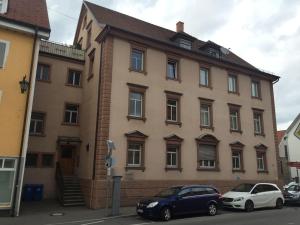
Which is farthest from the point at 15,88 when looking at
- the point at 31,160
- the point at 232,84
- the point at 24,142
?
the point at 232,84

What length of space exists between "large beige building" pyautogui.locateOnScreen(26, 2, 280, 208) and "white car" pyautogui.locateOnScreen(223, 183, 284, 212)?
4.49 metres

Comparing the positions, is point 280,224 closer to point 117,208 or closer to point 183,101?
point 117,208

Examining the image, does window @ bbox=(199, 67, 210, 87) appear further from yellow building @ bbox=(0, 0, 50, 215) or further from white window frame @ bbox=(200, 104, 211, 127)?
yellow building @ bbox=(0, 0, 50, 215)

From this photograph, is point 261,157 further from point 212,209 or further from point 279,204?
point 212,209

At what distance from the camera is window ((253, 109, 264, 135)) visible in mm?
29203

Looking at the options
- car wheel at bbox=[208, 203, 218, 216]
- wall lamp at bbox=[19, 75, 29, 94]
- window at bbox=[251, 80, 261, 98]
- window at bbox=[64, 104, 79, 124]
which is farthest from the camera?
window at bbox=[251, 80, 261, 98]

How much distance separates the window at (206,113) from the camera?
25.7 m

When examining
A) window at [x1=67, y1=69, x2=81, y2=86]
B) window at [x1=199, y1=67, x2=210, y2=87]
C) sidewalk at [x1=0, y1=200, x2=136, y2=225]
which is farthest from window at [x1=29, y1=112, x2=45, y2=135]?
window at [x1=199, y1=67, x2=210, y2=87]

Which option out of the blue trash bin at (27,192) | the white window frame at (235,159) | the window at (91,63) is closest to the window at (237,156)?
the white window frame at (235,159)

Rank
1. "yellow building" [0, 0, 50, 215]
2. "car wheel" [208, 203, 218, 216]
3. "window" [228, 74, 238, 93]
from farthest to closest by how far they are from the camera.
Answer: "window" [228, 74, 238, 93] → "car wheel" [208, 203, 218, 216] → "yellow building" [0, 0, 50, 215]

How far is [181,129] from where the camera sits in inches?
945

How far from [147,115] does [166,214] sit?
27.9ft

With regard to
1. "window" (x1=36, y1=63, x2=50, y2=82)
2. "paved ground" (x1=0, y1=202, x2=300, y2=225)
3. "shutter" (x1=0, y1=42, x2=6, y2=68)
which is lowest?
"paved ground" (x1=0, y1=202, x2=300, y2=225)

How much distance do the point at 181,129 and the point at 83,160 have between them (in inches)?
289
